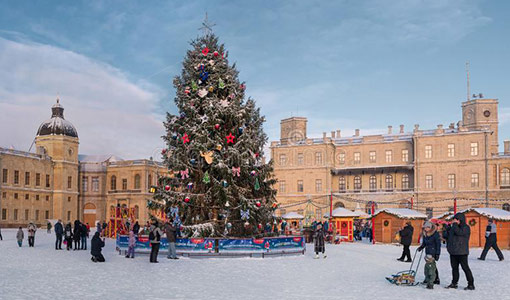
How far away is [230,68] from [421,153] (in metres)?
39.0

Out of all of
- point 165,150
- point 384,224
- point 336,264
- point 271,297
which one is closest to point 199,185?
point 165,150

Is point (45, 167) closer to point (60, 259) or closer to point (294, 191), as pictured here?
point (294, 191)

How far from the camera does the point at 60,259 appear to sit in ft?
58.1

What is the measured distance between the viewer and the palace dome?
60.2 meters

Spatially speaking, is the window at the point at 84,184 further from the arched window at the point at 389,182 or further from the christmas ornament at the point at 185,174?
the christmas ornament at the point at 185,174

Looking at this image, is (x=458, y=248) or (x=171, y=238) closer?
(x=458, y=248)

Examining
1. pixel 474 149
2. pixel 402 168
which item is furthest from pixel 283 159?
pixel 474 149

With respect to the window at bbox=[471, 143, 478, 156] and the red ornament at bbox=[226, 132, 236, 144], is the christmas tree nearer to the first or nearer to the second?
the red ornament at bbox=[226, 132, 236, 144]

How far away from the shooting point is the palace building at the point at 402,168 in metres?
52.1

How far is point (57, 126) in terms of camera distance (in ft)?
198

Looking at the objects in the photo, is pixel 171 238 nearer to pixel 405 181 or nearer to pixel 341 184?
pixel 405 181

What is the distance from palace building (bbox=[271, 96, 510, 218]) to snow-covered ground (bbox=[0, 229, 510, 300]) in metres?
34.4

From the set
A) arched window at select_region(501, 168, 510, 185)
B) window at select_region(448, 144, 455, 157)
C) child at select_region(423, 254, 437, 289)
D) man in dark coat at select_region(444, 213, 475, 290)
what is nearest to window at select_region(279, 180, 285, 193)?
window at select_region(448, 144, 455, 157)

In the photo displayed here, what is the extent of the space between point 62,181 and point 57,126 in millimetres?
6494
